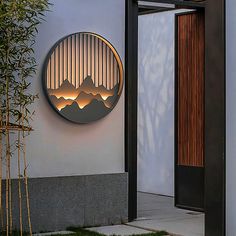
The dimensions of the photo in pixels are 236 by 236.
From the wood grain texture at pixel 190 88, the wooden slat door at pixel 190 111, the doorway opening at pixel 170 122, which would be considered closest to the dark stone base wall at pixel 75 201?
the doorway opening at pixel 170 122

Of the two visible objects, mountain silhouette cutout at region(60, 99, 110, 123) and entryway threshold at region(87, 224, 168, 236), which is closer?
entryway threshold at region(87, 224, 168, 236)

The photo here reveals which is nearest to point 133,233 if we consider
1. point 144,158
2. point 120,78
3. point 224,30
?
point 120,78

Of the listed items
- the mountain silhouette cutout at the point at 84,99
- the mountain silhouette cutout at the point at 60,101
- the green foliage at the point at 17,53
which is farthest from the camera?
the mountain silhouette cutout at the point at 84,99

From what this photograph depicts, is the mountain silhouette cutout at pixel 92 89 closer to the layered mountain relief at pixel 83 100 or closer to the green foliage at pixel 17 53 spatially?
the layered mountain relief at pixel 83 100

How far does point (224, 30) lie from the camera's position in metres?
7.85

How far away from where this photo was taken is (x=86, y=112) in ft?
29.5

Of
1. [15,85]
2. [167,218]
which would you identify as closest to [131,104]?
[167,218]

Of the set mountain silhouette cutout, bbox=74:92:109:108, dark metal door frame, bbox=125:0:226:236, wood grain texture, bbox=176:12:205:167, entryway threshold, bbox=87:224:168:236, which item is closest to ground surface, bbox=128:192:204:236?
entryway threshold, bbox=87:224:168:236

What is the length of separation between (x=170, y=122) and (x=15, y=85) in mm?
4852

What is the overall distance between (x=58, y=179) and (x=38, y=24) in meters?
2.09

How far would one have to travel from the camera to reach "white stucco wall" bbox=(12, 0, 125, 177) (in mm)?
8633

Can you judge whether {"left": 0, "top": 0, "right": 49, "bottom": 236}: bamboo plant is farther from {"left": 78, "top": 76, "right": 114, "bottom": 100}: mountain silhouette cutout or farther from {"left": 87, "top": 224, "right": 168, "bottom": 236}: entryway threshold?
{"left": 87, "top": 224, "right": 168, "bottom": 236}: entryway threshold
